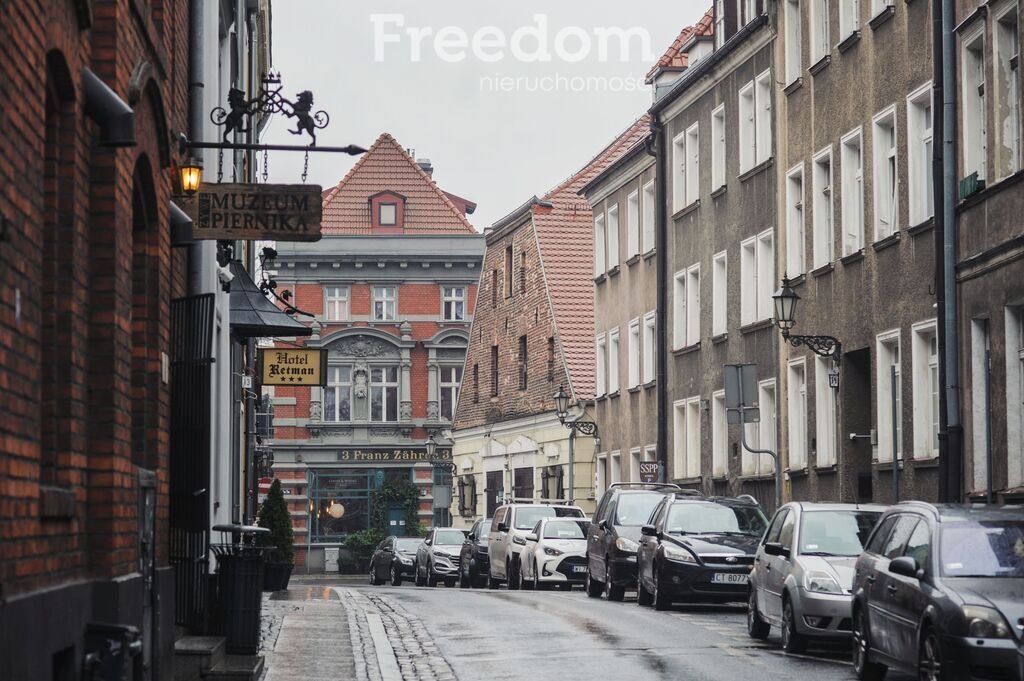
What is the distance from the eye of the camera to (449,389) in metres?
75.4

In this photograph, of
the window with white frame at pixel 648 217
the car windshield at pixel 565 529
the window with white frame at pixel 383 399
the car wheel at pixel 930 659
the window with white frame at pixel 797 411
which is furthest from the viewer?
the window with white frame at pixel 383 399

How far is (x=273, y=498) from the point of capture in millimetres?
37250

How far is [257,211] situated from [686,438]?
99.7 ft

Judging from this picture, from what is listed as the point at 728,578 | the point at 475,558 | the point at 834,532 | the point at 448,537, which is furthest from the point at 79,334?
the point at 448,537

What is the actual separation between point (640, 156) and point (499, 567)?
40.4 ft

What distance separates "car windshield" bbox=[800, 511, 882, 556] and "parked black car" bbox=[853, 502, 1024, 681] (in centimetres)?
291

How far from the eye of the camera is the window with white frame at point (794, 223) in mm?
34750

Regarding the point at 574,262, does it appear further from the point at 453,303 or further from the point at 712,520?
the point at 712,520

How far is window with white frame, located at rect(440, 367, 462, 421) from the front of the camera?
75.2 meters

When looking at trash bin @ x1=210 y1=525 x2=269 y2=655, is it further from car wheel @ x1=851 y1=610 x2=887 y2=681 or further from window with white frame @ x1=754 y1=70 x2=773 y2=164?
window with white frame @ x1=754 y1=70 x2=773 y2=164

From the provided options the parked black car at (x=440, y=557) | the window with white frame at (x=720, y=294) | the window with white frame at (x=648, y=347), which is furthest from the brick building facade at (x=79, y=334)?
the parked black car at (x=440, y=557)

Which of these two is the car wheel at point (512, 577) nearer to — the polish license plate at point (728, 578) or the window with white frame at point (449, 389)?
the polish license plate at point (728, 578)

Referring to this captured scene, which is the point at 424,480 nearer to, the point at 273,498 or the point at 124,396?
the point at 273,498

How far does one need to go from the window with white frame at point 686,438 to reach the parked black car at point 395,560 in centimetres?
1191
